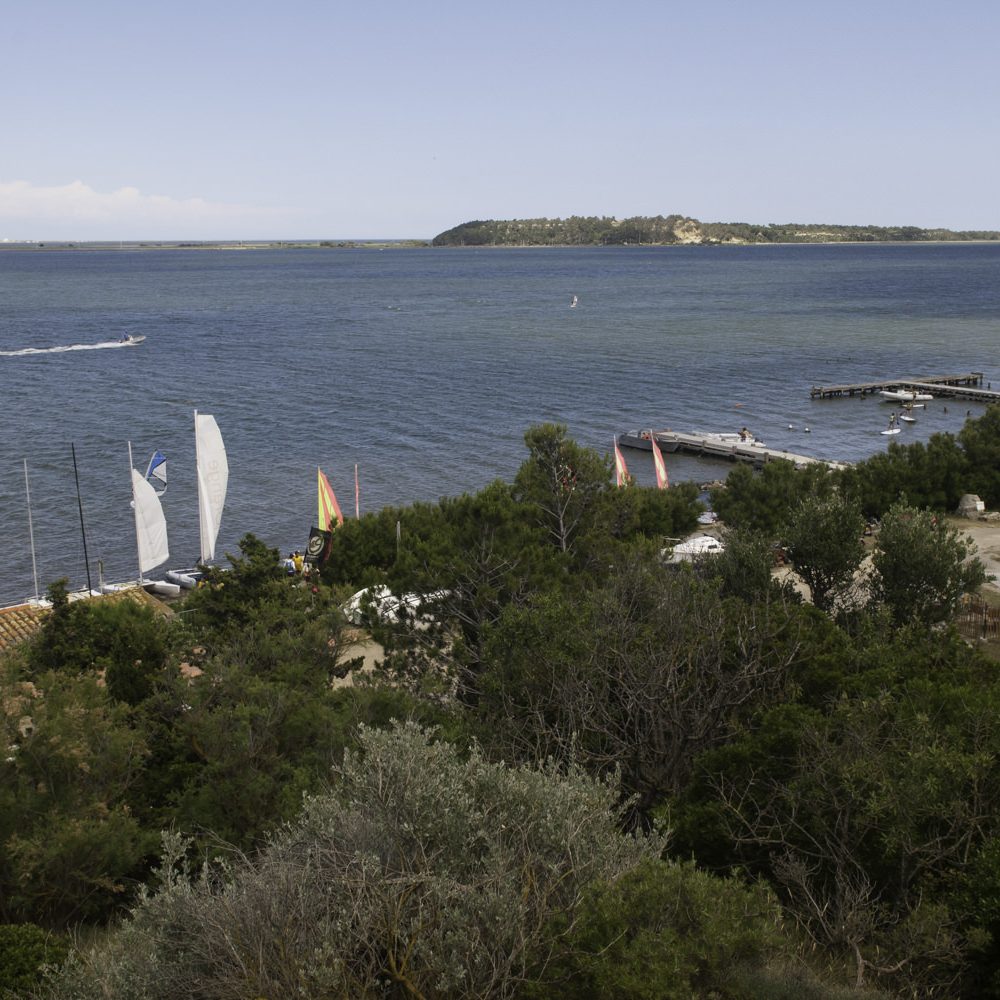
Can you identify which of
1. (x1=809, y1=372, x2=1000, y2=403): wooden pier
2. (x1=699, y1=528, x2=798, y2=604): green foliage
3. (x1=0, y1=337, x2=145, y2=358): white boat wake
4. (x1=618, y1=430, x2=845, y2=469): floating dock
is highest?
(x1=0, y1=337, x2=145, y2=358): white boat wake

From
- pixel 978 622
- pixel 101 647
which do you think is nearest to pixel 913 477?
pixel 978 622

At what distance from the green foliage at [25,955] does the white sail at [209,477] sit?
19.6 meters

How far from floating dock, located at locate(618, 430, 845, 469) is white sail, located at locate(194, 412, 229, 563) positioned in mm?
26450

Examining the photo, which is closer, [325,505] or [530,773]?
[530,773]

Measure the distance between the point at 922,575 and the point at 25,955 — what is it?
49.4 ft

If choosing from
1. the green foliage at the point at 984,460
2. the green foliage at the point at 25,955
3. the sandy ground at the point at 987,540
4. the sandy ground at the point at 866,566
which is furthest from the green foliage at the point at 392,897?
the green foliage at the point at 984,460

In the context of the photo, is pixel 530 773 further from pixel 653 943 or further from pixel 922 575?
pixel 922 575

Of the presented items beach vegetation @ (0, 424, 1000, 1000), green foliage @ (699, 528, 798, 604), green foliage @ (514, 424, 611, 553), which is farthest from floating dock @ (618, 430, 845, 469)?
green foliage @ (699, 528, 798, 604)

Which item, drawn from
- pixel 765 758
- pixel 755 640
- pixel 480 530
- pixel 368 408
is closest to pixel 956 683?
pixel 755 640

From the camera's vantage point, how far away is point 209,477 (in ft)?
96.0

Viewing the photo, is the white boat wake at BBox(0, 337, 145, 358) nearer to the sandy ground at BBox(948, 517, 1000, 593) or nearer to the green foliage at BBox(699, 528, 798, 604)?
the sandy ground at BBox(948, 517, 1000, 593)

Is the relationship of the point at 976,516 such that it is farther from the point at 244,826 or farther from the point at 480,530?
the point at 244,826

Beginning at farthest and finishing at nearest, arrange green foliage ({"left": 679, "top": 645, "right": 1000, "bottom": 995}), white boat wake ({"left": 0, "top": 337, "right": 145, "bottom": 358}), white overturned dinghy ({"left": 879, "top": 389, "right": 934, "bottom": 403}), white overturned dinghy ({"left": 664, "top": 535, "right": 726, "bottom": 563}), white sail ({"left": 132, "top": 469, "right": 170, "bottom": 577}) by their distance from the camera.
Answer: white boat wake ({"left": 0, "top": 337, "right": 145, "bottom": 358}), white overturned dinghy ({"left": 879, "top": 389, "right": 934, "bottom": 403}), white sail ({"left": 132, "top": 469, "right": 170, "bottom": 577}), white overturned dinghy ({"left": 664, "top": 535, "right": 726, "bottom": 563}), green foliage ({"left": 679, "top": 645, "right": 1000, "bottom": 995})

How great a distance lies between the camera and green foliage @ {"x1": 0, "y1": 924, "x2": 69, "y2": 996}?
348 inches
